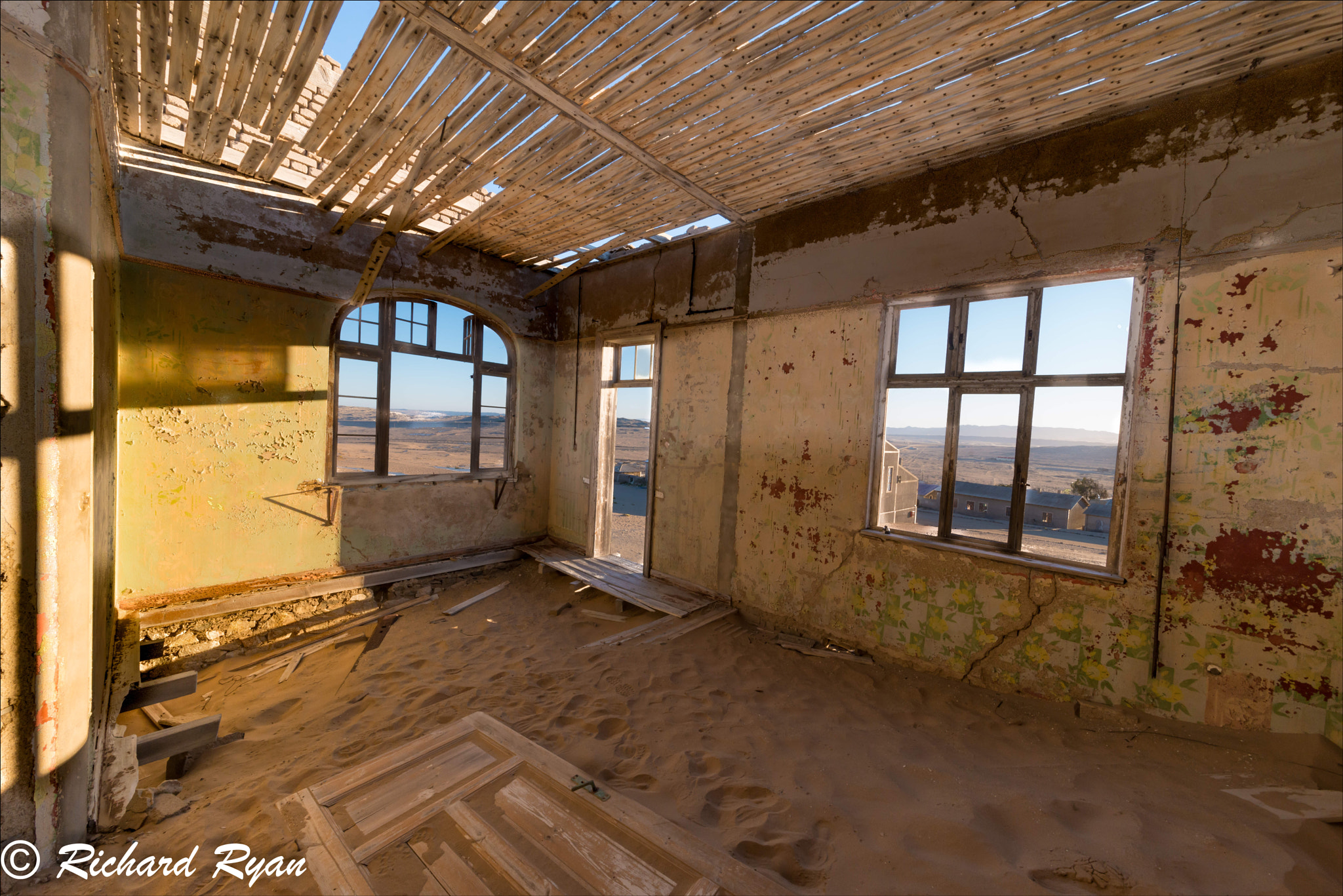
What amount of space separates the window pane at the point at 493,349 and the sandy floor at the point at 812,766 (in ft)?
11.2

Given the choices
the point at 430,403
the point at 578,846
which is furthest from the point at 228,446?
the point at 578,846

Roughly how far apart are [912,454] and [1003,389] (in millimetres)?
1110

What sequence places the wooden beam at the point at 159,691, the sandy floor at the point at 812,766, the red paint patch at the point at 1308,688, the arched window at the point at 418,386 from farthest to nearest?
the arched window at the point at 418,386, the wooden beam at the point at 159,691, the red paint patch at the point at 1308,688, the sandy floor at the point at 812,766

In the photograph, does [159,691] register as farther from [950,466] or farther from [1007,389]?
[1007,389]

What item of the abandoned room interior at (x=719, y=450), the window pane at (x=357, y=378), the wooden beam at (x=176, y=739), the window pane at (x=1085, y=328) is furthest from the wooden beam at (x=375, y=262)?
the window pane at (x=1085, y=328)

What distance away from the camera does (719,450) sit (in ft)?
16.0

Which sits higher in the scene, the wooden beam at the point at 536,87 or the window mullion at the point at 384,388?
the wooden beam at the point at 536,87

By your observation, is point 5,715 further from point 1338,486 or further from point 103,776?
point 1338,486

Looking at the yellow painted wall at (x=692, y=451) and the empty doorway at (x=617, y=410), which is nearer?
the yellow painted wall at (x=692, y=451)

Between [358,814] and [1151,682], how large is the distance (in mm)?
4262

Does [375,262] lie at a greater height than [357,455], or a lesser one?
greater

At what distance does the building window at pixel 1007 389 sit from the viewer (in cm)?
309

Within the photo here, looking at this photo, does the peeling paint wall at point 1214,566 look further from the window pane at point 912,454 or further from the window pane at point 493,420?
the window pane at point 493,420

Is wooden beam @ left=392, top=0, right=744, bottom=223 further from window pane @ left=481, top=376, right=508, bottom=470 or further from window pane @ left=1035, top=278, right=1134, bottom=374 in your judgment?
window pane @ left=481, top=376, right=508, bottom=470
